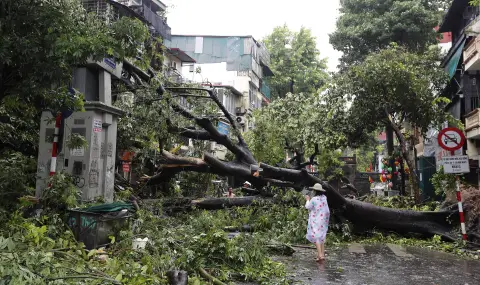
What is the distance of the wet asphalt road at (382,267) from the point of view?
7.77 metres

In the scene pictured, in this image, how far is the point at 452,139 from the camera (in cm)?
1177

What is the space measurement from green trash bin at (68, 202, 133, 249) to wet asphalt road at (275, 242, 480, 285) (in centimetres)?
315

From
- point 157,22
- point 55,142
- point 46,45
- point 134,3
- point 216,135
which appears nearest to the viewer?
point 46,45

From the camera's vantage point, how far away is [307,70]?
154ft

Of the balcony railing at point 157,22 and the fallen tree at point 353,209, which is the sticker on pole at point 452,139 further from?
the balcony railing at point 157,22

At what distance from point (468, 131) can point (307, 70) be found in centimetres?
2627

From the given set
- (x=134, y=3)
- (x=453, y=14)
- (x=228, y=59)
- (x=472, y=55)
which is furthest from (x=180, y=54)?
(x=472, y=55)

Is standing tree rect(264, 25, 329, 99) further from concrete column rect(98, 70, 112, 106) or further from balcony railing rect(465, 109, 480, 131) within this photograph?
concrete column rect(98, 70, 112, 106)

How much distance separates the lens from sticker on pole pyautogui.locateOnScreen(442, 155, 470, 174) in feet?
38.5

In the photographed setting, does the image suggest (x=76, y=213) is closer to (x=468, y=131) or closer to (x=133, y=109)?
(x=133, y=109)

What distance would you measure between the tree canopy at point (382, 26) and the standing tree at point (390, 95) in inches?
263

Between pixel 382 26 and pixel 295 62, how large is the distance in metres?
18.4

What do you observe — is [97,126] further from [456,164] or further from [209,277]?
[456,164]

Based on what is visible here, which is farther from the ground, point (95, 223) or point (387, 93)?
point (387, 93)
